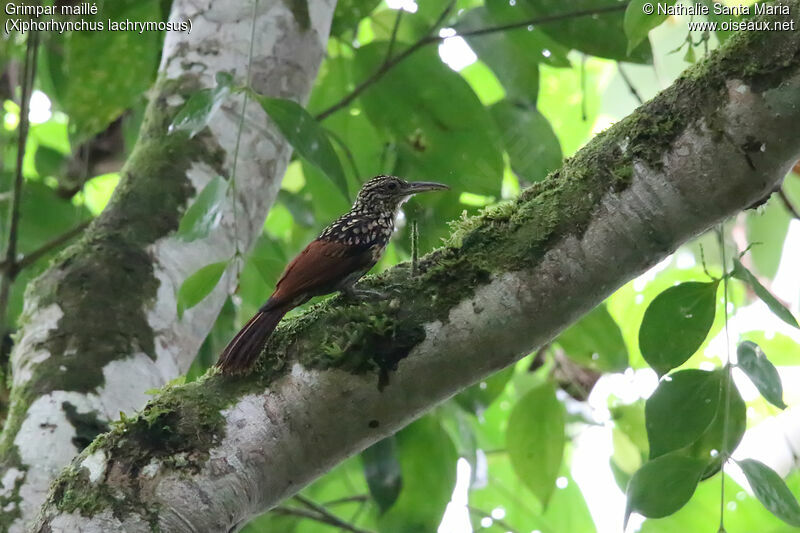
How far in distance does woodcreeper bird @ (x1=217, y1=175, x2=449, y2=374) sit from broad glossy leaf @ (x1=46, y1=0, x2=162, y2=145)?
132 centimetres

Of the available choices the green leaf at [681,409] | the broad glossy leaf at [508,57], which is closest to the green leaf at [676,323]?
the green leaf at [681,409]

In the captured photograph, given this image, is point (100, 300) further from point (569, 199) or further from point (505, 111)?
point (505, 111)

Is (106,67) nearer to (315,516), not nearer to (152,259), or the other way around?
(152,259)

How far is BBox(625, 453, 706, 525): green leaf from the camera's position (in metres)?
2.23

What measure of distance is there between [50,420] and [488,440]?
11.9 feet

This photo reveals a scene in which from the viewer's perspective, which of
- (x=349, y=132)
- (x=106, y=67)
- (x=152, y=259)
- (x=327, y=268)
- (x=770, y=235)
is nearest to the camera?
(x=327, y=268)

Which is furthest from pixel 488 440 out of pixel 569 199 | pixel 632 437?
pixel 569 199

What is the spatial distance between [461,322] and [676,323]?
0.66 meters

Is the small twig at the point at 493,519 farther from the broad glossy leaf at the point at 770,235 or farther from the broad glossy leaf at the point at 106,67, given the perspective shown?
the broad glossy leaf at the point at 106,67

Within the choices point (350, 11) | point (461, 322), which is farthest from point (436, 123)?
point (461, 322)

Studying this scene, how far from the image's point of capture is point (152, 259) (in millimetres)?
3055

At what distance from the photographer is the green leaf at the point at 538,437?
3621 mm

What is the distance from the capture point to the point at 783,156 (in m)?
1.95

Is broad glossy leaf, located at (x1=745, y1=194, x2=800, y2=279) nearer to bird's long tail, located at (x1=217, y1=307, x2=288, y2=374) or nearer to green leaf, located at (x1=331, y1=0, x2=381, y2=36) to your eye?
green leaf, located at (x1=331, y1=0, x2=381, y2=36)
